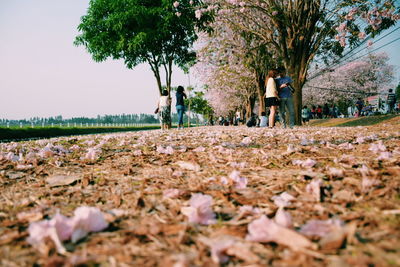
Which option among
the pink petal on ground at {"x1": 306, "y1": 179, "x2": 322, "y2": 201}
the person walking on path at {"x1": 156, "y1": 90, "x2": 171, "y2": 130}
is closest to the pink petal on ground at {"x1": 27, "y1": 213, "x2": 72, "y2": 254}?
the pink petal on ground at {"x1": 306, "y1": 179, "x2": 322, "y2": 201}

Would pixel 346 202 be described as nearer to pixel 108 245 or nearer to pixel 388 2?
pixel 108 245

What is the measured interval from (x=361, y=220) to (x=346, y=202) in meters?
0.24

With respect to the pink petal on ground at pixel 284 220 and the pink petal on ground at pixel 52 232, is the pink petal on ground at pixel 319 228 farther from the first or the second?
the pink petal on ground at pixel 52 232

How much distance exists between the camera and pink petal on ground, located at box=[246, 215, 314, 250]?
2.87 feet

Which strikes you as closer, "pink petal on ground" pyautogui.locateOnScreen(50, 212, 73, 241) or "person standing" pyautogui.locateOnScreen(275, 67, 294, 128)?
"pink petal on ground" pyautogui.locateOnScreen(50, 212, 73, 241)

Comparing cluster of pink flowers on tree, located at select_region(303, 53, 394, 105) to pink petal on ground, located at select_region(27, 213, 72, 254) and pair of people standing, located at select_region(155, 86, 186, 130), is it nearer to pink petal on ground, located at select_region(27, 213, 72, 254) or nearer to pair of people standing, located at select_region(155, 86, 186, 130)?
pair of people standing, located at select_region(155, 86, 186, 130)

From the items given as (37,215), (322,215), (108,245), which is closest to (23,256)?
(108,245)

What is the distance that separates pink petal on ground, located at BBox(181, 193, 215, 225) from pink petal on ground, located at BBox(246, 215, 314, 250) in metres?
0.25

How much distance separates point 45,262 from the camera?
87cm

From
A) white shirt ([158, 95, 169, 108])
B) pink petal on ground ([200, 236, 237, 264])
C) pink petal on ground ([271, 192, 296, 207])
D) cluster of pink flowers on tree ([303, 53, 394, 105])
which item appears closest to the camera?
pink petal on ground ([200, 236, 237, 264])

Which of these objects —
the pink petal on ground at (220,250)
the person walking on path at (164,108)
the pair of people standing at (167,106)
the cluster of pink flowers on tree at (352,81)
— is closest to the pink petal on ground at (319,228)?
the pink petal on ground at (220,250)

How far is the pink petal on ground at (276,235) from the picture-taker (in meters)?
0.88

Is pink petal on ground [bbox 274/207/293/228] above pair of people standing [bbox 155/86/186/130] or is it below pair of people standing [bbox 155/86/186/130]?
below

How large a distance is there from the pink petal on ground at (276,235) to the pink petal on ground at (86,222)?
66cm
